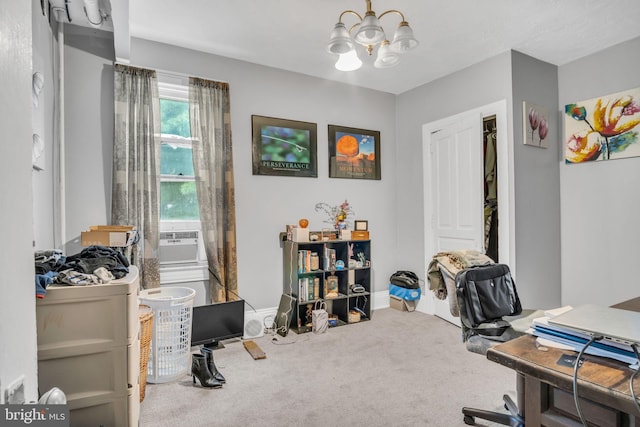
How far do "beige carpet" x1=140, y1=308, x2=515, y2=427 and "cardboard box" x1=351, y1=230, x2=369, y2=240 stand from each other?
3.49 ft

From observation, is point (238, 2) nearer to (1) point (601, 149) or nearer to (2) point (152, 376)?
(2) point (152, 376)

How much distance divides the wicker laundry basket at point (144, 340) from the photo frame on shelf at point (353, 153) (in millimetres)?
2404

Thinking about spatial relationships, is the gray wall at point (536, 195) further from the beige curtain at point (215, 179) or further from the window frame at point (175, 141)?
the window frame at point (175, 141)

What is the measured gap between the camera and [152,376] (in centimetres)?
239

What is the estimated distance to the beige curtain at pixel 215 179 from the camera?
3.13 metres

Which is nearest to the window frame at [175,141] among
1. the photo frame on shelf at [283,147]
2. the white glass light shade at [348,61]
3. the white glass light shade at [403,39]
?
the photo frame on shelf at [283,147]

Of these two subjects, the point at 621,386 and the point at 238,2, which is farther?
the point at 238,2

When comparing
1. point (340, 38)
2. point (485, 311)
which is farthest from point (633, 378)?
point (340, 38)

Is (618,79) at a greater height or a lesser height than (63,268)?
greater

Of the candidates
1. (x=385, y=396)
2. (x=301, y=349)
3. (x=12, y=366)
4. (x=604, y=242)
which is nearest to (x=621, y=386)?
(x=12, y=366)

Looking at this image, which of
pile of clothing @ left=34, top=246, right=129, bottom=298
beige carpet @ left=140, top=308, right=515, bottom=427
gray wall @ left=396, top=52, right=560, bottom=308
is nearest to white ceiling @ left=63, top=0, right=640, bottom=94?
gray wall @ left=396, top=52, right=560, bottom=308

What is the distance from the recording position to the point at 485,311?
187 cm

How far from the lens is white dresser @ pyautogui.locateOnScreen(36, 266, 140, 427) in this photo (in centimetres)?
143

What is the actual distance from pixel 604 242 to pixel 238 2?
3836 millimetres
